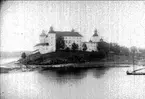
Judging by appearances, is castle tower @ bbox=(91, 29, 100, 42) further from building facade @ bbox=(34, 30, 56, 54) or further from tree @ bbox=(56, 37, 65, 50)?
building facade @ bbox=(34, 30, 56, 54)

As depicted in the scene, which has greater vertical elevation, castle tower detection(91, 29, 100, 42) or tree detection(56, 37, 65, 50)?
castle tower detection(91, 29, 100, 42)

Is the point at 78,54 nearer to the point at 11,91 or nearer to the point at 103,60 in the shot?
the point at 103,60

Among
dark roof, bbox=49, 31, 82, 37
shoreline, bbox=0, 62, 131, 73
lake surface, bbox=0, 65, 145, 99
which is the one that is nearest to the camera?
lake surface, bbox=0, 65, 145, 99

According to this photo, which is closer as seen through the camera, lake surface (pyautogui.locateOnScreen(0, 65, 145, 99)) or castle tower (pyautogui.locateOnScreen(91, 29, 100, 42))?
lake surface (pyautogui.locateOnScreen(0, 65, 145, 99))

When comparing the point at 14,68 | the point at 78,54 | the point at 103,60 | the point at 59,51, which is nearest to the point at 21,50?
the point at 14,68

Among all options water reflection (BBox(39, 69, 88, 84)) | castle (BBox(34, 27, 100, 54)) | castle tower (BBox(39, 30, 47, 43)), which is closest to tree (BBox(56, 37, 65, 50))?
castle (BBox(34, 27, 100, 54))

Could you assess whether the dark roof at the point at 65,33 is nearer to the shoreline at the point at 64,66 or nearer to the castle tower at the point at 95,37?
the castle tower at the point at 95,37

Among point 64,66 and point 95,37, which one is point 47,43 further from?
point 95,37
